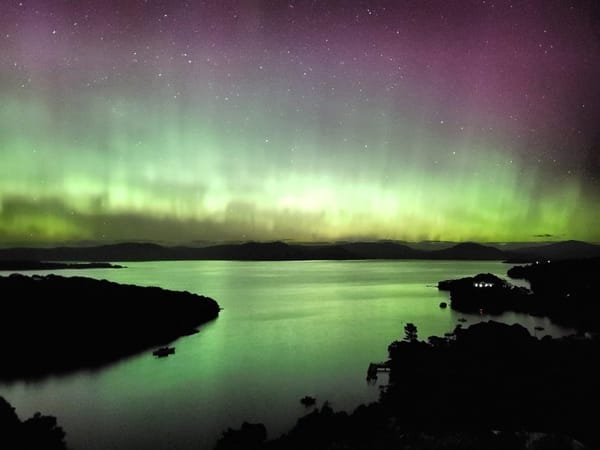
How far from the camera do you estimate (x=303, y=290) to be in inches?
4205

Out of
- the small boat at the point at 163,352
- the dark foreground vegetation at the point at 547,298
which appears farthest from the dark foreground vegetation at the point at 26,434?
the dark foreground vegetation at the point at 547,298

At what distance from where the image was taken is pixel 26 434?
56.1ft

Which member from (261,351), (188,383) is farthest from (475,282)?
(188,383)

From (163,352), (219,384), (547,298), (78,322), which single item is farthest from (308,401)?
(547,298)

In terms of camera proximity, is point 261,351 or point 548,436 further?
point 261,351

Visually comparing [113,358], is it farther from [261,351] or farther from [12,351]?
[261,351]

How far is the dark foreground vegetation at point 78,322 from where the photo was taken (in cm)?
3791

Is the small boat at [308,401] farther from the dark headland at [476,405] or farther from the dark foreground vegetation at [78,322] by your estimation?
the dark foreground vegetation at [78,322]

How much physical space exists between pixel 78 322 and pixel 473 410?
39.6 metres

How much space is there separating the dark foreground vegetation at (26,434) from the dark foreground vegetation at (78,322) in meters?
17.8

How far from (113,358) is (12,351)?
846cm

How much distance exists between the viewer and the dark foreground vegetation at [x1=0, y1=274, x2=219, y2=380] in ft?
124

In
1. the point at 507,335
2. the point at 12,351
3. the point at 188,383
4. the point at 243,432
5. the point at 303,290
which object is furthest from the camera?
the point at 303,290

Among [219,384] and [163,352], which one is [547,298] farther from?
[163,352]
